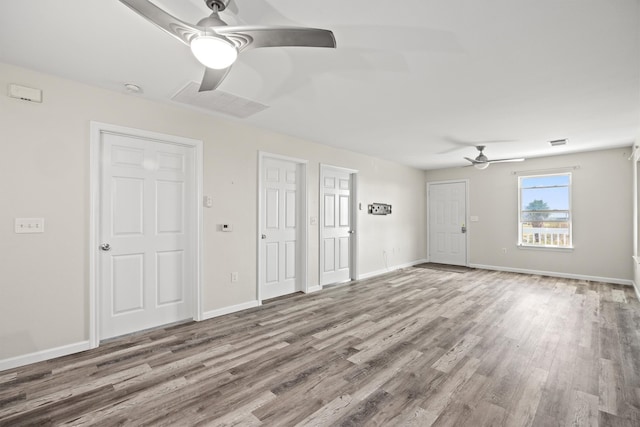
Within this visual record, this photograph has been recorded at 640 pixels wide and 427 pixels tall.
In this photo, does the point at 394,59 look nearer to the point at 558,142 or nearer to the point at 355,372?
the point at 355,372

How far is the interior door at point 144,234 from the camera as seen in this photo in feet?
9.95

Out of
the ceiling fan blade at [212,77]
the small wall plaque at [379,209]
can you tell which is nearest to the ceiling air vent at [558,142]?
the small wall plaque at [379,209]

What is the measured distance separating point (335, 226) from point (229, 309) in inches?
96.0

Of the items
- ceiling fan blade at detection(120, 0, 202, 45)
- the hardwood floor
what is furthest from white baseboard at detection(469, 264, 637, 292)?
ceiling fan blade at detection(120, 0, 202, 45)

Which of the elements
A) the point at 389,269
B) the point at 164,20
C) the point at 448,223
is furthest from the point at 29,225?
the point at 448,223

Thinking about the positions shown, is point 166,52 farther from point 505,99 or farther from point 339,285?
point 339,285

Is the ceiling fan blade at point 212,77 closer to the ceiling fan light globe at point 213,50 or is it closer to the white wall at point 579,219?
the ceiling fan light globe at point 213,50

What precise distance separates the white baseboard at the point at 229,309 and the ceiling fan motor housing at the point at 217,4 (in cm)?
319

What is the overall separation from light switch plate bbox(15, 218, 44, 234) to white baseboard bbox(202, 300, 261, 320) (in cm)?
183

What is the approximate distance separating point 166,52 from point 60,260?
211cm

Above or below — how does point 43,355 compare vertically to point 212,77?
below

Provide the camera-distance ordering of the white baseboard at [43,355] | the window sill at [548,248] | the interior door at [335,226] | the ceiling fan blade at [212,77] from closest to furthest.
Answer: the ceiling fan blade at [212,77]
the white baseboard at [43,355]
the interior door at [335,226]
the window sill at [548,248]

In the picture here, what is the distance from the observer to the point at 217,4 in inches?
65.7

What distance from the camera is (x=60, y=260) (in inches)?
106
